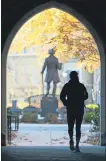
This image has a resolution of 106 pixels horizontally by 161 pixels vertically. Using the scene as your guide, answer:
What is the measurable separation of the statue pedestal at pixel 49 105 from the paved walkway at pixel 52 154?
12.7 feet

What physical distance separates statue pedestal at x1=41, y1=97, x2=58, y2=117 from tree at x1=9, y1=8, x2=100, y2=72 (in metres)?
1.06

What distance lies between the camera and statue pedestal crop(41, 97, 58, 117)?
32.0ft

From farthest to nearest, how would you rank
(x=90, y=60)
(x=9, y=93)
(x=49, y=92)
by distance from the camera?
(x=9, y=93), (x=49, y=92), (x=90, y=60)

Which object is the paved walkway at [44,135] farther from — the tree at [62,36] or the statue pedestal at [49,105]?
the tree at [62,36]

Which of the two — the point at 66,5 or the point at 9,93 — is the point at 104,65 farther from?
the point at 9,93

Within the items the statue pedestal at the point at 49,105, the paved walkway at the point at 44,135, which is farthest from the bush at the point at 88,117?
the statue pedestal at the point at 49,105

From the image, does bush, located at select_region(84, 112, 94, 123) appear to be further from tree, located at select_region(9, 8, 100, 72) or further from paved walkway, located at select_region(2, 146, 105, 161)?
paved walkway, located at select_region(2, 146, 105, 161)

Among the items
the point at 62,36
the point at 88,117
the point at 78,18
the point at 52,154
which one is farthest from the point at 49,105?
the point at 52,154

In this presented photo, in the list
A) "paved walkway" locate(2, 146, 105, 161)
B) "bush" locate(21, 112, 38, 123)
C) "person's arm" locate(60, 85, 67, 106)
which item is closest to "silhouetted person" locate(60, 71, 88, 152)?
"person's arm" locate(60, 85, 67, 106)

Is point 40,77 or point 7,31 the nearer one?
point 7,31

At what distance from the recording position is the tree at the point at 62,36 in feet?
27.2

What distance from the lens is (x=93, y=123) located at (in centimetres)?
849

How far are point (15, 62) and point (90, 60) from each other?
15.2 feet

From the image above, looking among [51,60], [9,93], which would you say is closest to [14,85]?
[9,93]
